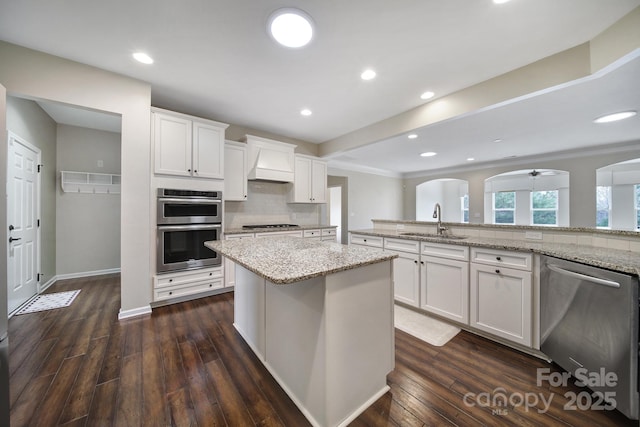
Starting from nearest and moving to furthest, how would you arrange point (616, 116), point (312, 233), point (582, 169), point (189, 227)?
point (189, 227)
point (616, 116)
point (312, 233)
point (582, 169)

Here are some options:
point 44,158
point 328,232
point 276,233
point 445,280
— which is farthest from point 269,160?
point 44,158

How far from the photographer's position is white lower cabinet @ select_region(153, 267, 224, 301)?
278cm

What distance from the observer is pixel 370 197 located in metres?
7.35

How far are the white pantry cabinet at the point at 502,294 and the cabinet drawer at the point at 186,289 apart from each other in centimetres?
311

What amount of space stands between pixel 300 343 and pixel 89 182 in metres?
4.81

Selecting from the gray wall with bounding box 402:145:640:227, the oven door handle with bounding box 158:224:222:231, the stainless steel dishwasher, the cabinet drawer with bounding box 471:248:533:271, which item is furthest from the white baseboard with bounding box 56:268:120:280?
the gray wall with bounding box 402:145:640:227

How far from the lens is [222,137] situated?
10.6 feet

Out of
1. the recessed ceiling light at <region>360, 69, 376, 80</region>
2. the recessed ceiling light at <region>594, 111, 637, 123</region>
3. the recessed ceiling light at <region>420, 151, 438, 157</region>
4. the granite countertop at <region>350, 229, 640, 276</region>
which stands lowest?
the granite countertop at <region>350, 229, 640, 276</region>

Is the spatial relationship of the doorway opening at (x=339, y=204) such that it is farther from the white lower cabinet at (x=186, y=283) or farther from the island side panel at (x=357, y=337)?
the island side panel at (x=357, y=337)

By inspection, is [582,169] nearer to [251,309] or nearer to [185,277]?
[251,309]

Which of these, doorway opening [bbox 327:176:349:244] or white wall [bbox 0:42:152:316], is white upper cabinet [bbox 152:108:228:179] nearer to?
white wall [bbox 0:42:152:316]

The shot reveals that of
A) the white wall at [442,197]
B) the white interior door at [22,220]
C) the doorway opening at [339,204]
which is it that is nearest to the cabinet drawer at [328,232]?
the doorway opening at [339,204]

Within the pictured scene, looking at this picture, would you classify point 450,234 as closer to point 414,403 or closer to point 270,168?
point 414,403

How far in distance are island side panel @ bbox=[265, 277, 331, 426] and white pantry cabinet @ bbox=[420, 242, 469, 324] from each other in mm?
1741
